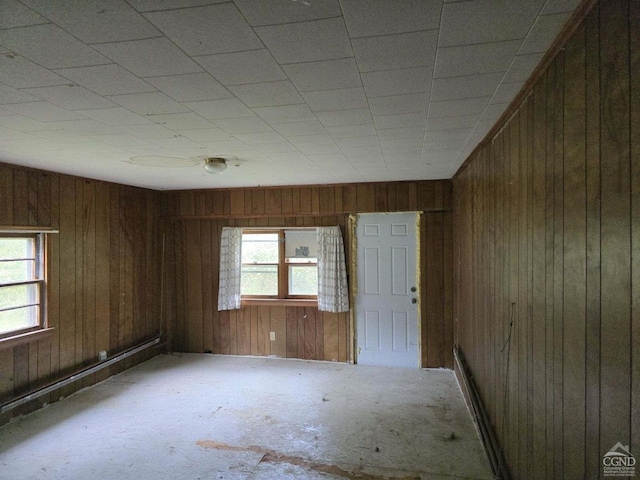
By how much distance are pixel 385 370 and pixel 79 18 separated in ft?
15.1

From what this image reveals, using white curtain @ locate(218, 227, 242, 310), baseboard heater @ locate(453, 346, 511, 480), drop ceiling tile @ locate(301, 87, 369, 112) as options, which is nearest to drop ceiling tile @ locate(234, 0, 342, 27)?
drop ceiling tile @ locate(301, 87, 369, 112)

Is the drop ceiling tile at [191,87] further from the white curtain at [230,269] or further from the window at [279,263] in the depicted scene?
the white curtain at [230,269]

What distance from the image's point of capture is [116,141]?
2.64m

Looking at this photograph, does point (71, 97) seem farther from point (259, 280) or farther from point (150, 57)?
point (259, 280)

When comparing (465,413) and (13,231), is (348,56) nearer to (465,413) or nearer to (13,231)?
(465,413)

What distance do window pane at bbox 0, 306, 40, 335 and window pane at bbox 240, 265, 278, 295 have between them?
7.85ft

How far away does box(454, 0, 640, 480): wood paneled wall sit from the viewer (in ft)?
3.12

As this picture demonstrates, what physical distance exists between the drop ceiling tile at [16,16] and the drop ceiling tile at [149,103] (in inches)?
23.9

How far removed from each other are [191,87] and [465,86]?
49.8 inches

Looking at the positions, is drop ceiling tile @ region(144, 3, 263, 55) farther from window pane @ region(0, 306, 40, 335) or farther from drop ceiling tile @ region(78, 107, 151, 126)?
window pane @ region(0, 306, 40, 335)

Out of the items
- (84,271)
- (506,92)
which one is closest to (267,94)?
(506,92)

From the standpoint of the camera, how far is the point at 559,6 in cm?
113

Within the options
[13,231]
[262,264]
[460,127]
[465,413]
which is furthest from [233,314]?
[460,127]

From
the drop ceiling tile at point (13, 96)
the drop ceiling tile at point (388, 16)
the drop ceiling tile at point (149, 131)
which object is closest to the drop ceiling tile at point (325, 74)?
the drop ceiling tile at point (388, 16)
